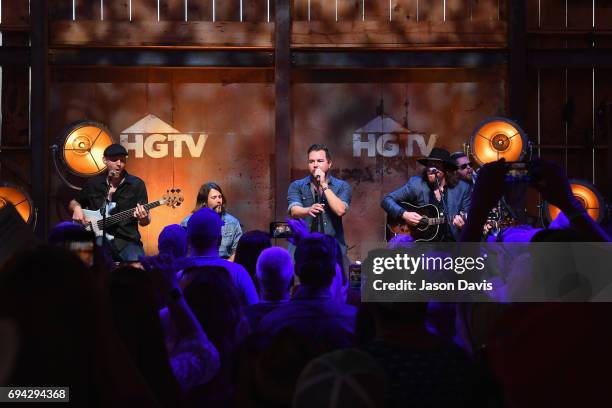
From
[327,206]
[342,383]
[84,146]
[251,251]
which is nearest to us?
[342,383]

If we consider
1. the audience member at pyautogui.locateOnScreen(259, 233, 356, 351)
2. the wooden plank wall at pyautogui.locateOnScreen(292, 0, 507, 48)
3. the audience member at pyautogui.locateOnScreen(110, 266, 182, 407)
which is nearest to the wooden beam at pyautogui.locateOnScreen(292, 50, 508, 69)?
the wooden plank wall at pyautogui.locateOnScreen(292, 0, 507, 48)

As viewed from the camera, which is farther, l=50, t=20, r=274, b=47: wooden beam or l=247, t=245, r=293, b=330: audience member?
l=50, t=20, r=274, b=47: wooden beam

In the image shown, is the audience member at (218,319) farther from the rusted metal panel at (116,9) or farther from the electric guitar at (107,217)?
the rusted metal panel at (116,9)

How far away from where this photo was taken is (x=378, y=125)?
34.1ft

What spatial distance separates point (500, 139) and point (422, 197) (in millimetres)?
1507

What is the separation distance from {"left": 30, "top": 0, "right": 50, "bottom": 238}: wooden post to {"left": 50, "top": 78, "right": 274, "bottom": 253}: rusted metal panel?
0.32 metres

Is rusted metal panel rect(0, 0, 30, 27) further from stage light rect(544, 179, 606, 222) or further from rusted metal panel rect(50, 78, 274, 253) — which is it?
stage light rect(544, 179, 606, 222)

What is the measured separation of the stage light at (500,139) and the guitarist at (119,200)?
11.3 ft

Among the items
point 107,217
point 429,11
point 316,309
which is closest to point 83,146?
point 107,217

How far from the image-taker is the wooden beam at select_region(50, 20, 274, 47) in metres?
10.0

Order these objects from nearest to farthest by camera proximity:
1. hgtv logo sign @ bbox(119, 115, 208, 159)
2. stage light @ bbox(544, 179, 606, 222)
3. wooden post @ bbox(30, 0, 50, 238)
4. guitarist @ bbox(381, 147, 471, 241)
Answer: guitarist @ bbox(381, 147, 471, 241), stage light @ bbox(544, 179, 606, 222), wooden post @ bbox(30, 0, 50, 238), hgtv logo sign @ bbox(119, 115, 208, 159)

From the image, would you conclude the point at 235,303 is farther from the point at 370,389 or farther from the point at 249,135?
the point at 249,135

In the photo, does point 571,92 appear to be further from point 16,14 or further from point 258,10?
point 16,14

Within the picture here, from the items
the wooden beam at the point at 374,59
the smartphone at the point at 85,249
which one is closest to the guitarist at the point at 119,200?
the wooden beam at the point at 374,59
